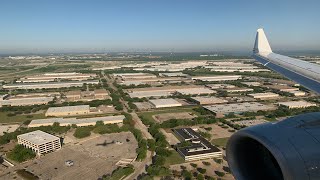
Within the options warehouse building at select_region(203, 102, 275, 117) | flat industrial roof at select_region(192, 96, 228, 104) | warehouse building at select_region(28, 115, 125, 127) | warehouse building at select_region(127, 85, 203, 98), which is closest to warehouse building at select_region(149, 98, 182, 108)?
flat industrial roof at select_region(192, 96, 228, 104)

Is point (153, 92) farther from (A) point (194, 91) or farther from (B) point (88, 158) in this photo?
(B) point (88, 158)

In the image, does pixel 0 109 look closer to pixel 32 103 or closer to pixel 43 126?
pixel 32 103

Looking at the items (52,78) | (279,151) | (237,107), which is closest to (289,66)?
(279,151)

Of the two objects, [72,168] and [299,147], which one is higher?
[299,147]

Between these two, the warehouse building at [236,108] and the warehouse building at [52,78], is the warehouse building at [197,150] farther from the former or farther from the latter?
the warehouse building at [52,78]

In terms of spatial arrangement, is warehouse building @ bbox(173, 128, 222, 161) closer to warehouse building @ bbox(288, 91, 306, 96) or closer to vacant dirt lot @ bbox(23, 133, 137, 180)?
vacant dirt lot @ bbox(23, 133, 137, 180)

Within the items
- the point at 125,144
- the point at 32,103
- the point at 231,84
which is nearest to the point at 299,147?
the point at 125,144
